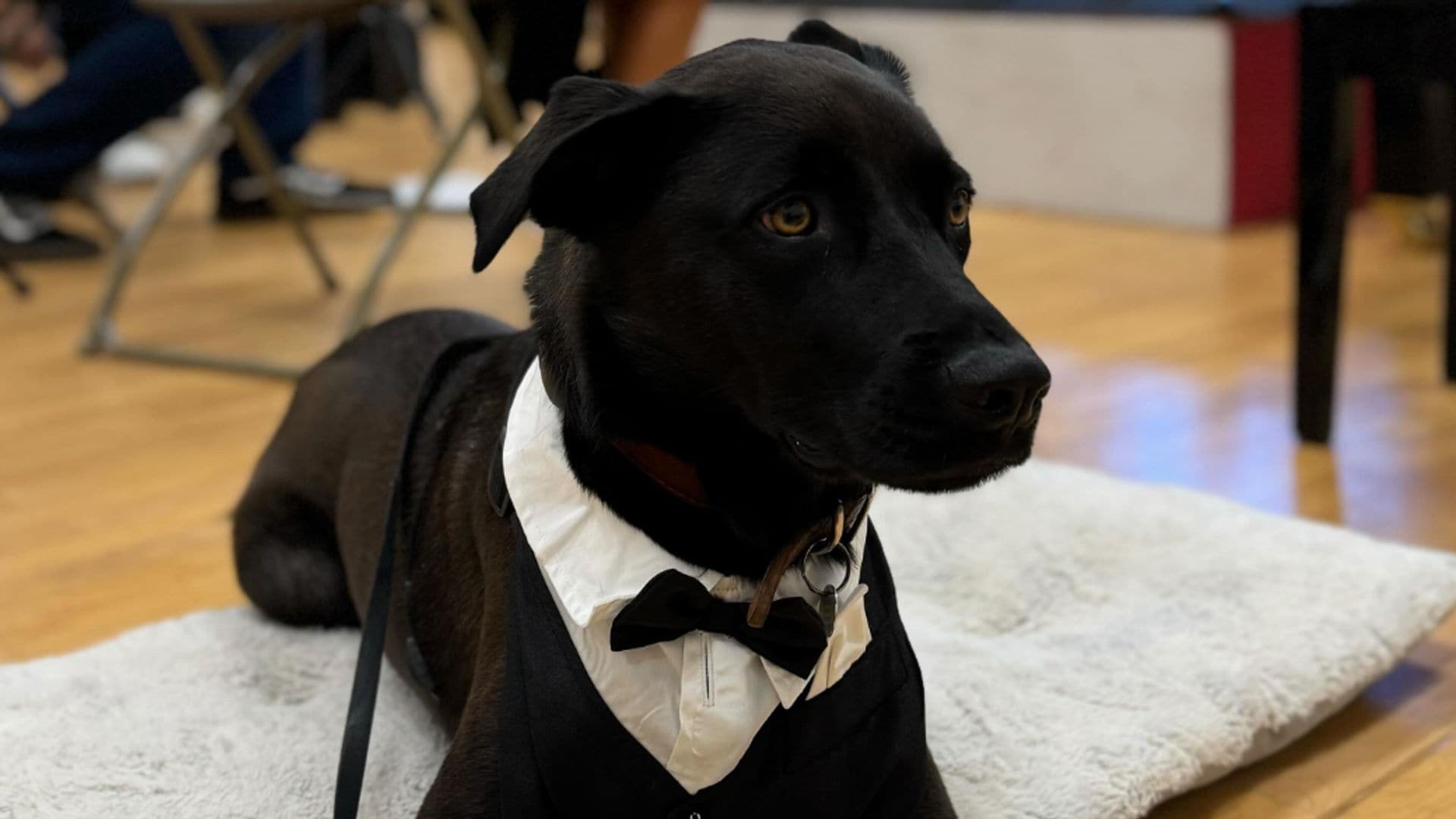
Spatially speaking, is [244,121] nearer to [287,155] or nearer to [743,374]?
[287,155]

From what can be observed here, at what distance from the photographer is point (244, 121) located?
141 inches

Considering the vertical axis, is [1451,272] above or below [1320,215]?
below

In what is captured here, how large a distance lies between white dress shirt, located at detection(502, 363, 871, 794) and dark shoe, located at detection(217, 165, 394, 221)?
13.2 ft

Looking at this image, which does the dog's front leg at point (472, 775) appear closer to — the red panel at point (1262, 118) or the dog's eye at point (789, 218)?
the dog's eye at point (789, 218)

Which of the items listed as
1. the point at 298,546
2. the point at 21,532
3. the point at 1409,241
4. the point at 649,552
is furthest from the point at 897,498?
the point at 1409,241

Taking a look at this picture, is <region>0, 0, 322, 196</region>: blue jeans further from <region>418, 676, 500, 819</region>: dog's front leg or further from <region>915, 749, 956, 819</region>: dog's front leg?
<region>915, 749, 956, 819</region>: dog's front leg

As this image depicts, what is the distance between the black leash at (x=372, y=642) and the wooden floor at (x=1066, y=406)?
2.31 ft

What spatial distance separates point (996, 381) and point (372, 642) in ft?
2.32

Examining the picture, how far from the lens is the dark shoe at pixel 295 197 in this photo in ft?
16.6

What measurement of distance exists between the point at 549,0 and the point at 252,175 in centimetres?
218

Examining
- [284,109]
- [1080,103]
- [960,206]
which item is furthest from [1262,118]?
[960,206]

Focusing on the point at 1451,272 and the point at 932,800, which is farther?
the point at 1451,272

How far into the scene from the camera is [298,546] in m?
1.88

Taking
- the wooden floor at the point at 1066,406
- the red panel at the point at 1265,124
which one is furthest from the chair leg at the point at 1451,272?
the red panel at the point at 1265,124
